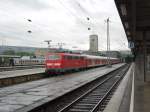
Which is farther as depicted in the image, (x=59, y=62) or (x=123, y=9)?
(x=59, y=62)

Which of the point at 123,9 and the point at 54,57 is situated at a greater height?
the point at 123,9

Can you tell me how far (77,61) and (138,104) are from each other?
31438mm

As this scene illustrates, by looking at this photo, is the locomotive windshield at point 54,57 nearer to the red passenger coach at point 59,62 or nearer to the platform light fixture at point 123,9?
the red passenger coach at point 59,62

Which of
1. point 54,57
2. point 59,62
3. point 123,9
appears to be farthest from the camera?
point 54,57

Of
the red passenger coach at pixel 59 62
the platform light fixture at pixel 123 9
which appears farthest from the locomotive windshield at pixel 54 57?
the platform light fixture at pixel 123 9

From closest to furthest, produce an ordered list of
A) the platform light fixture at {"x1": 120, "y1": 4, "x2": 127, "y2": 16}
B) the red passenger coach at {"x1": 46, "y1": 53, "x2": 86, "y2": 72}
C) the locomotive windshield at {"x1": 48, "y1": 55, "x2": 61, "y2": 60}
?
1. the platform light fixture at {"x1": 120, "y1": 4, "x2": 127, "y2": 16}
2. the red passenger coach at {"x1": 46, "y1": 53, "x2": 86, "y2": 72}
3. the locomotive windshield at {"x1": 48, "y1": 55, "x2": 61, "y2": 60}

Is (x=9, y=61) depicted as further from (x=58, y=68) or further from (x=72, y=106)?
(x=72, y=106)

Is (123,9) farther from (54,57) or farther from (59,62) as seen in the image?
(54,57)

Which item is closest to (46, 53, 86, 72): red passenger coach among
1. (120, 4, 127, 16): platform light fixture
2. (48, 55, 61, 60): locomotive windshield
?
(48, 55, 61, 60): locomotive windshield

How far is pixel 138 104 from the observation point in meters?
13.5

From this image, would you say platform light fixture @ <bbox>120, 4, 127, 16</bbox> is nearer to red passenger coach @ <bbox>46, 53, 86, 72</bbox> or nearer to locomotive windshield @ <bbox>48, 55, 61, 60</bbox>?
red passenger coach @ <bbox>46, 53, 86, 72</bbox>

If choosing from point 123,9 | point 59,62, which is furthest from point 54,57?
point 123,9

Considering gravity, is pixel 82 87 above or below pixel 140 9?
below

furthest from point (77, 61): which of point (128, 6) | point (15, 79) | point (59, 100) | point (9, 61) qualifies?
point (128, 6)
